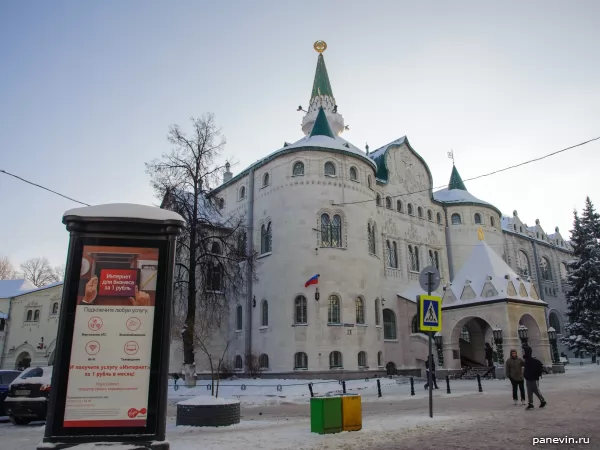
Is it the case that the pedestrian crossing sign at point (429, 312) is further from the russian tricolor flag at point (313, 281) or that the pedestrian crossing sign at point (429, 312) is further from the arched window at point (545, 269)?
the arched window at point (545, 269)

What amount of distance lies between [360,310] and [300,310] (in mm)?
3796

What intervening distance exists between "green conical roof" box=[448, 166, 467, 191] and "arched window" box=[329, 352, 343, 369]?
2347 cm

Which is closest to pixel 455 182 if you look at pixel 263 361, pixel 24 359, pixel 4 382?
pixel 263 361

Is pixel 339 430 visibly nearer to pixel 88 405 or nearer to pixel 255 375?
pixel 88 405

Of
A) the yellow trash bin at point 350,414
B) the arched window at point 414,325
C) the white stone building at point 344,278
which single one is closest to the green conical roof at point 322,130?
the white stone building at point 344,278

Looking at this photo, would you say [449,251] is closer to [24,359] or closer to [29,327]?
[29,327]

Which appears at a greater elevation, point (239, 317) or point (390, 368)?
point (239, 317)

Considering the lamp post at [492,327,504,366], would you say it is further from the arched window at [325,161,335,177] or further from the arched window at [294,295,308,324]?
the arched window at [325,161,335,177]

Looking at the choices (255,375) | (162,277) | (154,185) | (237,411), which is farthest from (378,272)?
(162,277)

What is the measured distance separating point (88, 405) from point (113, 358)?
0.68m

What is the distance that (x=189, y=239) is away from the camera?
26500mm

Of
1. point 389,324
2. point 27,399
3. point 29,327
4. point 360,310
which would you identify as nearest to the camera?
point 27,399

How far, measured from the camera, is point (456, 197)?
42469mm

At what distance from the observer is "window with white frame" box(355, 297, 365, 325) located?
95.6ft
